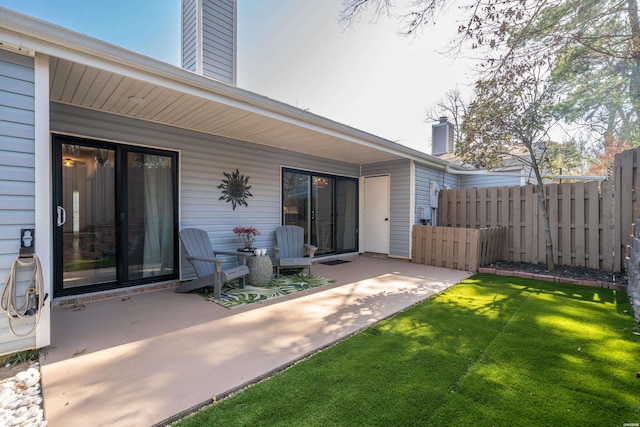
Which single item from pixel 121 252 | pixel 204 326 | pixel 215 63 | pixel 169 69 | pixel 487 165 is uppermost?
pixel 215 63

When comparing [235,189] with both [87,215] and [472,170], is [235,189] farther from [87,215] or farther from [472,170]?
[472,170]

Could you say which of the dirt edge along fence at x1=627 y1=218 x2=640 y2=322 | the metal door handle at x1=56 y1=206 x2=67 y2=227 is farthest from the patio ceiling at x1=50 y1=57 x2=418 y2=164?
the dirt edge along fence at x1=627 y1=218 x2=640 y2=322

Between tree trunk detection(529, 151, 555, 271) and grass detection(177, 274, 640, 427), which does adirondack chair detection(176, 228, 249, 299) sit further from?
tree trunk detection(529, 151, 555, 271)

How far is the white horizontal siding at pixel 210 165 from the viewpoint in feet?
12.5

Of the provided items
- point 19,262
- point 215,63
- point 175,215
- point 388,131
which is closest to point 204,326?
point 19,262

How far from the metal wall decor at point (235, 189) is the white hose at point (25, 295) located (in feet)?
9.36

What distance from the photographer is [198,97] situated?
132 inches

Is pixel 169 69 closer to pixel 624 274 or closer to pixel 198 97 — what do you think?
pixel 198 97

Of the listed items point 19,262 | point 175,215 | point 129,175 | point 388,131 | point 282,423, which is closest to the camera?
point 282,423

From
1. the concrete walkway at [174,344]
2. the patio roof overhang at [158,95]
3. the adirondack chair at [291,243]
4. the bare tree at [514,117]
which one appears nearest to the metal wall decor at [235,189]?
the patio roof overhang at [158,95]

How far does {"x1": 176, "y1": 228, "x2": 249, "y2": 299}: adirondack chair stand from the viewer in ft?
12.6

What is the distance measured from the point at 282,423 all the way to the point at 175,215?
3.76 metres

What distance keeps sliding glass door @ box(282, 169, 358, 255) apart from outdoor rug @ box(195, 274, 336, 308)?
62.7 inches

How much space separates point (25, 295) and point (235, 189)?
126 inches
